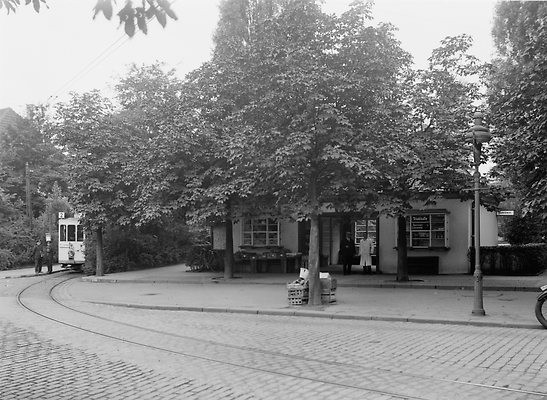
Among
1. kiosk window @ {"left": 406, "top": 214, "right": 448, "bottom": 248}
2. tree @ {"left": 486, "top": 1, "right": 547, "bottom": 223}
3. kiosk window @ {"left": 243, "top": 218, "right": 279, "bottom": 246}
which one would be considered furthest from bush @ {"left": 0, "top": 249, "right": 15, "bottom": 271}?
tree @ {"left": 486, "top": 1, "right": 547, "bottom": 223}

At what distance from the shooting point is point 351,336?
9.66 metres

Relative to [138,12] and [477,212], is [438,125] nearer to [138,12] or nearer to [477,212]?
[477,212]

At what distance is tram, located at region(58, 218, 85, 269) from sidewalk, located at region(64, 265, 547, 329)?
6.99 metres

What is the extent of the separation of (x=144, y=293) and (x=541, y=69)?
13.7m

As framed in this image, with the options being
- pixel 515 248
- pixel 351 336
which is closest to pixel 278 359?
pixel 351 336

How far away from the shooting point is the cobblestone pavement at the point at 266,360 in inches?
236

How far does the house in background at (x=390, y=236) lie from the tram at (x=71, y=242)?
9771 millimetres

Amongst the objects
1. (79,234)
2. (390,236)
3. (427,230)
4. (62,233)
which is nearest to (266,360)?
(427,230)

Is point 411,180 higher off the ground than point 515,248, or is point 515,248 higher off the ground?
point 411,180

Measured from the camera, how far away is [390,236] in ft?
75.2

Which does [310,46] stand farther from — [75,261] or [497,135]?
[75,261]

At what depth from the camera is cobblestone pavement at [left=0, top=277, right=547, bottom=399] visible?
5.99 meters

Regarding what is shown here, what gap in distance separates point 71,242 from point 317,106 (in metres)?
21.8

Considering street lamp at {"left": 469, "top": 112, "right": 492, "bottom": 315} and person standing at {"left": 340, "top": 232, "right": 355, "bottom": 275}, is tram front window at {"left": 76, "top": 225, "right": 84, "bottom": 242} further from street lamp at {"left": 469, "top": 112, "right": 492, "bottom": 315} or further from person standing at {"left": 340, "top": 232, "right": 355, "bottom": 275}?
street lamp at {"left": 469, "top": 112, "right": 492, "bottom": 315}
